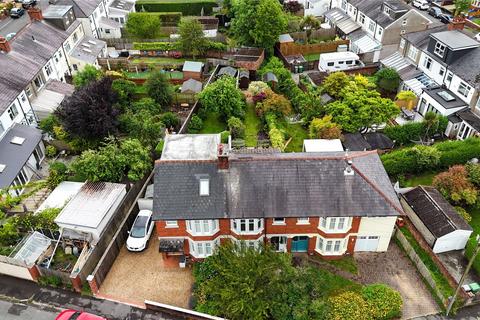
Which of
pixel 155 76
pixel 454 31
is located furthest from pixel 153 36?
pixel 454 31

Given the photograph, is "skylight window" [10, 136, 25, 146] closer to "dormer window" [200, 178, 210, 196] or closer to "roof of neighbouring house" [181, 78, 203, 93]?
"roof of neighbouring house" [181, 78, 203, 93]

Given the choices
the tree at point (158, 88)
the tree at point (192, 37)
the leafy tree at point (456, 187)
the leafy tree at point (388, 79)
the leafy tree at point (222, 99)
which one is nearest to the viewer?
the leafy tree at point (456, 187)

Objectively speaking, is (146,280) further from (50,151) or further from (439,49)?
(439,49)

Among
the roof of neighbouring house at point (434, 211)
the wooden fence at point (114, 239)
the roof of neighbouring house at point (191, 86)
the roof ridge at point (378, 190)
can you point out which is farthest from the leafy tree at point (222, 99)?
the roof of neighbouring house at point (434, 211)

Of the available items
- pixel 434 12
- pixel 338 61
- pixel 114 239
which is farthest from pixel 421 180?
pixel 434 12

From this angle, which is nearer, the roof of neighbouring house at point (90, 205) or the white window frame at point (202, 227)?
the white window frame at point (202, 227)

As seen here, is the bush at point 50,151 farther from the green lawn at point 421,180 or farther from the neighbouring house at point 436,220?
the green lawn at point 421,180

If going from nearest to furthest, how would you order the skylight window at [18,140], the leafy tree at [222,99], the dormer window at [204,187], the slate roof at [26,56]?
the dormer window at [204,187] < the skylight window at [18,140] < the slate roof at [26,56] < the leafy tree at [222,99]

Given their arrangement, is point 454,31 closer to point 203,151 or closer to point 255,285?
point 203,151
